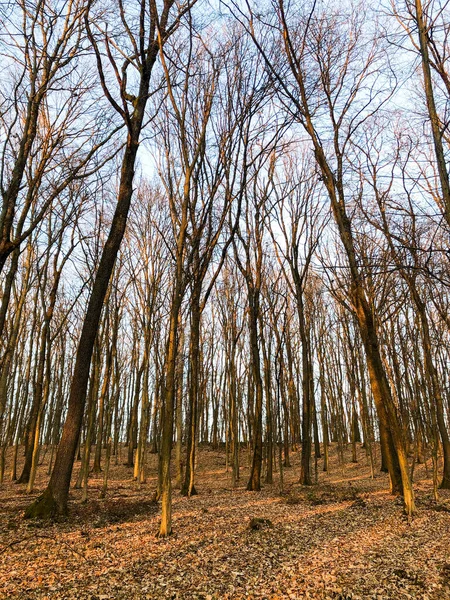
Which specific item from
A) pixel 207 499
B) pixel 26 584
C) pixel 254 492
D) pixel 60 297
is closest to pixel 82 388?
pixel 26 584

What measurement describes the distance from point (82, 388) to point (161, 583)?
12.4 feet

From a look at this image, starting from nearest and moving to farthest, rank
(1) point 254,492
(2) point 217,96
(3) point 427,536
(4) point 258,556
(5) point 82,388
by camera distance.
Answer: (4) point 258,556 → (3) point 427,536 → (5) point 82,388 → (2) point 217,96 → (1) point 254,492

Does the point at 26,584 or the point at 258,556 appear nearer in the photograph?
the point at 26,584

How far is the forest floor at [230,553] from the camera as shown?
3.59m

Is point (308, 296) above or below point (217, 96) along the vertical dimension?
below

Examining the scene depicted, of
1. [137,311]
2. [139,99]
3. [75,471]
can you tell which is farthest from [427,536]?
[75,471]

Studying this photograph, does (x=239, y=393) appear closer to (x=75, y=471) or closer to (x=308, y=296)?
(x=308, y=296)

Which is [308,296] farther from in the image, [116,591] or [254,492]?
[116,591]

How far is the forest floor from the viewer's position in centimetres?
359

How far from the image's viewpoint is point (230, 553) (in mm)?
4703

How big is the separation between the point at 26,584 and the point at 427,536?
5178 mm

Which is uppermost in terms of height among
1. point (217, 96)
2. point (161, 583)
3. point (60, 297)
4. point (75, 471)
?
point (217, 96)

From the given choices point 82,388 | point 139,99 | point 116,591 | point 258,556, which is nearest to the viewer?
point 116,591

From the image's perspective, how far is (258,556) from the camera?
4.59 metres
